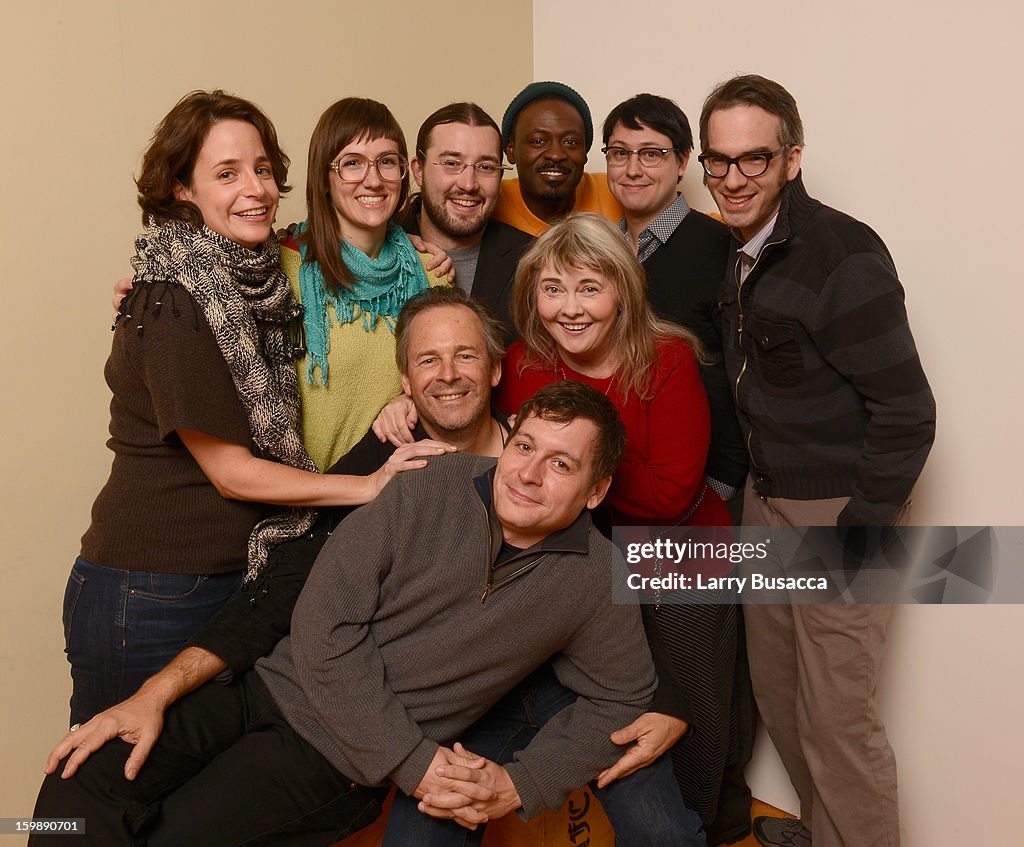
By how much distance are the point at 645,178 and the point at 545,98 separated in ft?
1.42

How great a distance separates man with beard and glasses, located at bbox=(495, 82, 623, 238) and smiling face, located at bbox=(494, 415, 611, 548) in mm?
1098

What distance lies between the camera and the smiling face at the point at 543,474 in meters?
1.82

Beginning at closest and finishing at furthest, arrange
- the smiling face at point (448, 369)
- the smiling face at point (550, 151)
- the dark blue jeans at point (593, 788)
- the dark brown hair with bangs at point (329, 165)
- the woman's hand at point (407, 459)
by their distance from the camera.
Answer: the dark blue jeans at point (593, 788), the woman's hand at point (407, 459), the smiling face at point (448, 369), the dark brown hair with bangs at point (329, 165), the smiling face at point (550, 151)

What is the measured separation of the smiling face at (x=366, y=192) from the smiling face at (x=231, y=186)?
252 millimetres

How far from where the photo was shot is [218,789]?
1.75 m

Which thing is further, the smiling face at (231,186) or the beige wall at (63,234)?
the beige wall at (63,234)

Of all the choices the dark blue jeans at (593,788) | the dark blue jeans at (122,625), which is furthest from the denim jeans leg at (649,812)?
the dark blue jeans at (122,625)

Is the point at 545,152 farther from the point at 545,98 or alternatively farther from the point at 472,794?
the point at 472,794

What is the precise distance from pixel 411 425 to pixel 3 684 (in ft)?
4.93

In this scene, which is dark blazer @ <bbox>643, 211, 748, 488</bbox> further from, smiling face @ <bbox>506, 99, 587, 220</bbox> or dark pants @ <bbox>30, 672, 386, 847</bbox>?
dark pants @ <bbox>30, 672, 386, 847</bbox>

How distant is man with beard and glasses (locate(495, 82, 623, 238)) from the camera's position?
2.74 meters

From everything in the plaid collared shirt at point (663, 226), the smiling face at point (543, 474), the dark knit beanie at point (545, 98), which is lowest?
the smiling face at point (543, 474)

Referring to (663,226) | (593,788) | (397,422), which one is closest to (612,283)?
(663,226)

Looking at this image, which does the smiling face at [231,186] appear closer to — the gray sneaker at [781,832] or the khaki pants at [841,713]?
the khaki pants at [841,713]
